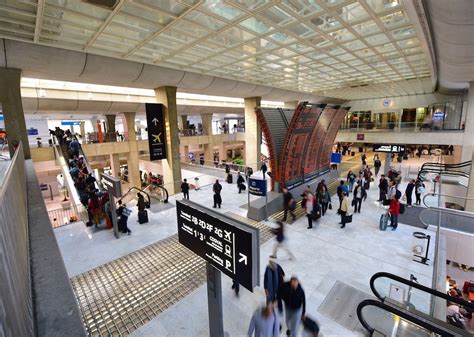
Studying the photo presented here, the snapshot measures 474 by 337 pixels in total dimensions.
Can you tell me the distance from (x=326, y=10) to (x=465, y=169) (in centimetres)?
1732

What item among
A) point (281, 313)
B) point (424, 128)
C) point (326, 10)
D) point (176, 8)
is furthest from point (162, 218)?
point (424, 128)

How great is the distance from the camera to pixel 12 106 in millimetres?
8789

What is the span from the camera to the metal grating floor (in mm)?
4582

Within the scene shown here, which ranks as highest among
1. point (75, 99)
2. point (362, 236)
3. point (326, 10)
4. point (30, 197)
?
point (326, 10)

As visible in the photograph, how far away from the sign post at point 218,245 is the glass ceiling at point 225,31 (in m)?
5.54

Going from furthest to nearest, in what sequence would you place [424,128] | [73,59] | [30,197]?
[424,128], [73,59], [30,197]

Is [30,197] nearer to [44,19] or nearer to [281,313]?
[44,19]

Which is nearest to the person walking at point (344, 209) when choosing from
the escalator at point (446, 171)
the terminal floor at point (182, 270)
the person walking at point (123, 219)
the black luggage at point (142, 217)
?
the terminal floor at point (182, 270)

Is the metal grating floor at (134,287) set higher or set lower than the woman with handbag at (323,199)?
lower

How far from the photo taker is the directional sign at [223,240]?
8.71 ft

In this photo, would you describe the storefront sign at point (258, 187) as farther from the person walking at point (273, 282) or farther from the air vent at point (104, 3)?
the air vent at point (104, 3)

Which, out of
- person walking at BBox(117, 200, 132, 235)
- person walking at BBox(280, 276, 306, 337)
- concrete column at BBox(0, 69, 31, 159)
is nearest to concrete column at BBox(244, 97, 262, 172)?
person walking at BBox(117, 200, 132, 235)

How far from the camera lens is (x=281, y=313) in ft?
14.5

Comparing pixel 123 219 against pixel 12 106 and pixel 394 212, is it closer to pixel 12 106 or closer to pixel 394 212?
pixel 12 106
